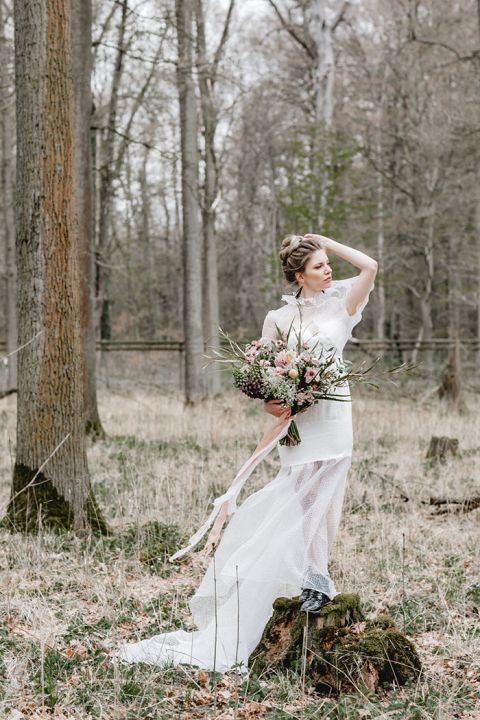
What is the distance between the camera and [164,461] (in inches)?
355

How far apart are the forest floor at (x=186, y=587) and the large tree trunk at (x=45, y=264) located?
543mm

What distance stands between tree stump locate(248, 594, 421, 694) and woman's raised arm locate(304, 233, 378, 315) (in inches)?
60.3

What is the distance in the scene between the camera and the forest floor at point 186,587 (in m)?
3.60

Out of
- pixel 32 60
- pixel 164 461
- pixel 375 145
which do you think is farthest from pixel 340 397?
pixel 375 145

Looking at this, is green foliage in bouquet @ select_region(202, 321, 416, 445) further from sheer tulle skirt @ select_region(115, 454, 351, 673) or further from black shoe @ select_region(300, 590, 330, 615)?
black shoe @ select_region(300, 590, 330, 615)

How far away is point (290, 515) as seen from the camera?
4098 mm

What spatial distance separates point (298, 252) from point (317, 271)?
0.14 metres

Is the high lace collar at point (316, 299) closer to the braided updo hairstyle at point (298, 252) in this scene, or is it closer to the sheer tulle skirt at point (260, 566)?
the braided updo hairstyle at point (298, 252)

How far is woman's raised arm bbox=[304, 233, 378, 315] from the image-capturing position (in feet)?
13.5

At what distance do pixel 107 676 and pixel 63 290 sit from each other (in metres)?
3.04

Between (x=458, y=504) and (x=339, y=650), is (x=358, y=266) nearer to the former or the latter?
(x=339, y=650)

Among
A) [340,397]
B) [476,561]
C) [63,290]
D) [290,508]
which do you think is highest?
[63,290]

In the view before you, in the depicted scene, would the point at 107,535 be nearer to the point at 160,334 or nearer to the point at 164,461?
the point at 164,461

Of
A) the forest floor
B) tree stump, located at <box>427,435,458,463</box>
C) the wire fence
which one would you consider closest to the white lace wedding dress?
the forest floor
